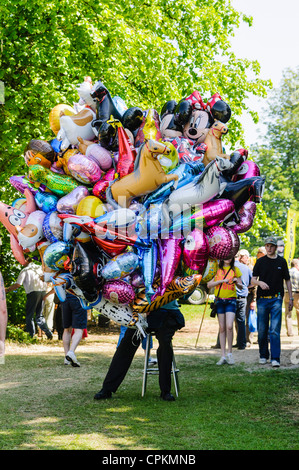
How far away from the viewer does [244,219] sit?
578 cm

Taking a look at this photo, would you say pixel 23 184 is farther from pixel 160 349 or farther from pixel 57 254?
pixel 160 349

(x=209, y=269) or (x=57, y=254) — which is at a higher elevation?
(x=57, y=254)

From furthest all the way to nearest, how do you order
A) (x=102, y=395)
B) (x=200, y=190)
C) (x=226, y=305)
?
1. (x=226, y=305)
2. (x=102, y=395)
3. (x=200, y=190)

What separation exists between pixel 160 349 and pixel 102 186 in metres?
1.96

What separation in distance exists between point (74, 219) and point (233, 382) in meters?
3.50

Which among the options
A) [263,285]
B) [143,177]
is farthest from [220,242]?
[263,285]

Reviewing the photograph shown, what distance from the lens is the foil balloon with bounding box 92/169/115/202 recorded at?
5.73m

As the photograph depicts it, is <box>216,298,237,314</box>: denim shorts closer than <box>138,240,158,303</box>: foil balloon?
No

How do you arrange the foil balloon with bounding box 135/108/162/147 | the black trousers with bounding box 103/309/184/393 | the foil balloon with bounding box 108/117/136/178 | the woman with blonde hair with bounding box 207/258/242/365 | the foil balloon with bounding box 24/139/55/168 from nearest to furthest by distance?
the foil balloon with bounding box 108/117/136/178, the foil balloon with bounding box 135/108/162/147, the foil balloon with bounding box 24/139/55/168, the black trousers with bounding box 103/309/184/393, the woman with blonde hair with bounding box 207/258/242/365

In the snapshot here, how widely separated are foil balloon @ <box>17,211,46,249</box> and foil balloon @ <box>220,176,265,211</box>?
5.84ft

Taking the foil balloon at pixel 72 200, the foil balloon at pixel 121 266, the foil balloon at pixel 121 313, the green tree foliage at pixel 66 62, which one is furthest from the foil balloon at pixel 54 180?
the green tree foliage at pixel 66 62

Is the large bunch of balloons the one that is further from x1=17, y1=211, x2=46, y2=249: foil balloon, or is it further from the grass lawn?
the grass lawn

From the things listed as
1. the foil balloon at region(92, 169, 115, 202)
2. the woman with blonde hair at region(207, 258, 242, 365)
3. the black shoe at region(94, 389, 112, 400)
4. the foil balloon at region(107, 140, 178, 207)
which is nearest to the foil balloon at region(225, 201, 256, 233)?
the foil balloon at region(107, 140, 178, 207)
